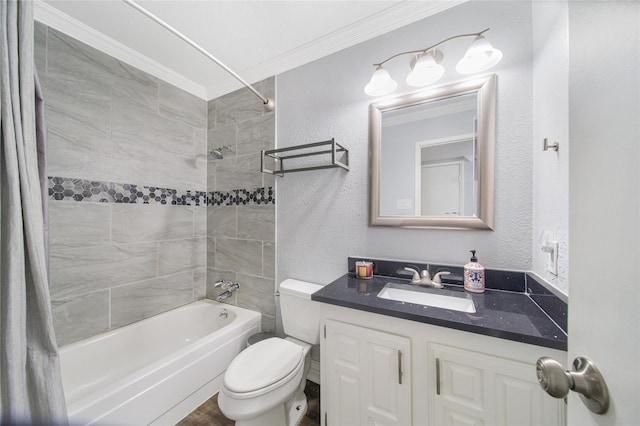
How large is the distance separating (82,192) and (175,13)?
130 cm

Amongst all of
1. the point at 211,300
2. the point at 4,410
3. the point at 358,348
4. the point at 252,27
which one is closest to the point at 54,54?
the point at 252,27

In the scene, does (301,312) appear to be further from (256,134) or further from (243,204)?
(256,134)

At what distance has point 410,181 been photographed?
1337 millimetres

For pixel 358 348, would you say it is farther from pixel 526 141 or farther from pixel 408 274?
pixel 526 141

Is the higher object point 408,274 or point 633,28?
point 633,28

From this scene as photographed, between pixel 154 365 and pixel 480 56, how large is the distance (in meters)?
2.31

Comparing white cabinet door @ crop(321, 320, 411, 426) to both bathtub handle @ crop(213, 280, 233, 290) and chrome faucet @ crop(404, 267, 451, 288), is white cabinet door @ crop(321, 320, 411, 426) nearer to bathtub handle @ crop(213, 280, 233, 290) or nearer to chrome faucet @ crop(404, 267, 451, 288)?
chrome faucet @ crop(404, 267, 451, 288)

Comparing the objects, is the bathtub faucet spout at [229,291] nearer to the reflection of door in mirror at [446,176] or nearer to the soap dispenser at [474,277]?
the reflection of door in mirror at [446,176]

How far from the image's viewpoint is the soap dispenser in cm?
108

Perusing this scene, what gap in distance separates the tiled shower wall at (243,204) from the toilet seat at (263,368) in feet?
1.56

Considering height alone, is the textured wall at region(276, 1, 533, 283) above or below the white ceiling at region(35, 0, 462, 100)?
below

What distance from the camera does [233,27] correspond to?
4.83ft

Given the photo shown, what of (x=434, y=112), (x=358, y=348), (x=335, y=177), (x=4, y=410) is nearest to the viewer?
(x=4, y=410)

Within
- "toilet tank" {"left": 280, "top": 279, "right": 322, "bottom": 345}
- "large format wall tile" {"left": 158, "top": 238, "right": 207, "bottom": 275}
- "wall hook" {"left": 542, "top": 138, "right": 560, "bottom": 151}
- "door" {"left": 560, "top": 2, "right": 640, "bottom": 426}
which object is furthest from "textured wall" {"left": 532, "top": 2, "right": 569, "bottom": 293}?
"large format wall tile" {"left": 158, "top": 238, "right": 207, "bottom": 275}
